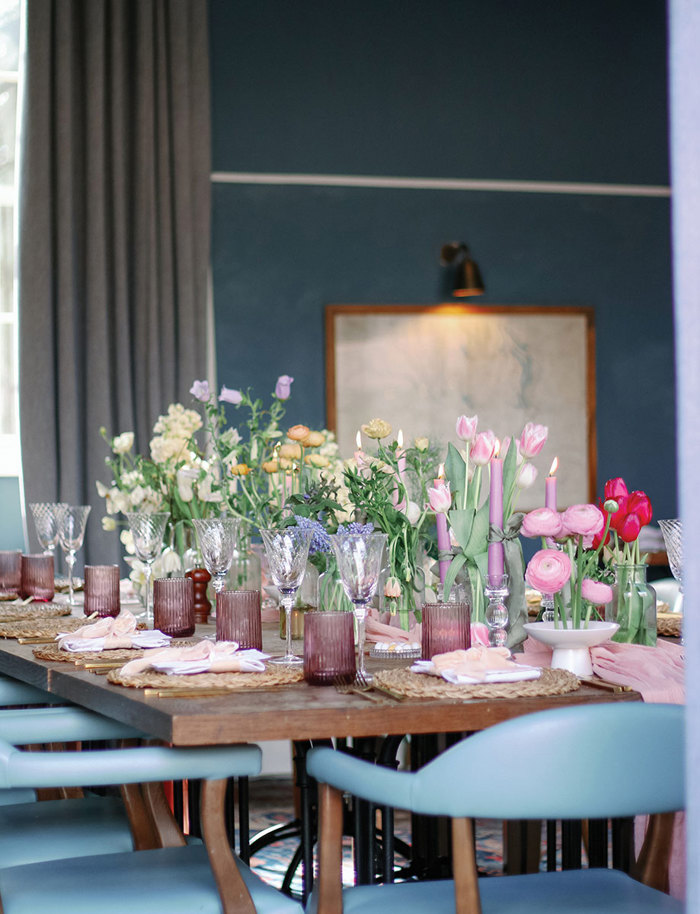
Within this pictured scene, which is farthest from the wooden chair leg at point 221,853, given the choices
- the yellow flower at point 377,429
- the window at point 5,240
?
the window at point 5,240

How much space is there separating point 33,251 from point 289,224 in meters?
1.11

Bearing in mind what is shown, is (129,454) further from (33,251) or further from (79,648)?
(79,648)

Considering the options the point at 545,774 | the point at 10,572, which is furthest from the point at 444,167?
the point at 545,774

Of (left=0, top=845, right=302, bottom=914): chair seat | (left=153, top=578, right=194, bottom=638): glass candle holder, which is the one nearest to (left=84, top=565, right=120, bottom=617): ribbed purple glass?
(left=153, top=578, right=194, bottom=638): glass candle holder

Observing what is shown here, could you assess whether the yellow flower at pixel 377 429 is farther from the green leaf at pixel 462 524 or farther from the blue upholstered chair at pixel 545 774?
the blue upholstered chair at pixel 545 774

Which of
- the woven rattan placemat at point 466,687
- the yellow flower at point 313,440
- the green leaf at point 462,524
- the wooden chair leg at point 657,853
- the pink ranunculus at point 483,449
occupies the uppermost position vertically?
the yellow flower at point 313,440

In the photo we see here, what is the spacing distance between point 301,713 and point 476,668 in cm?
31

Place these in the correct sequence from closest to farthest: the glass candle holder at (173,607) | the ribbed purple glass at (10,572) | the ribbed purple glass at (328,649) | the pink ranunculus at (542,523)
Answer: the ribbed purple glass at (328,649) < the pink ranunculus at (542,523) < the glass candle holder at (173,607) < the ribbed purple glass at (10,572)

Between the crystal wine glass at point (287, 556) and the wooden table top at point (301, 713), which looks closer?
the wooden table top at point (301, 713)

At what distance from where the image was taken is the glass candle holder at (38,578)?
10.5ft

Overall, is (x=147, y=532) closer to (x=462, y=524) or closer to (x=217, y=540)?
(x=217, y=540)

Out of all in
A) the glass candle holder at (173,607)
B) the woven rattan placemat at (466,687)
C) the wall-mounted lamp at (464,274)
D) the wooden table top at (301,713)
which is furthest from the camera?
the wall-mounted lamp at (464,274)

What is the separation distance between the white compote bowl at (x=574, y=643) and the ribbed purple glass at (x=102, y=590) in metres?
1.09

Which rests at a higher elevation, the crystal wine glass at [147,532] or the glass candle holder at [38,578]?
the crystal wine glass at [147,532]
